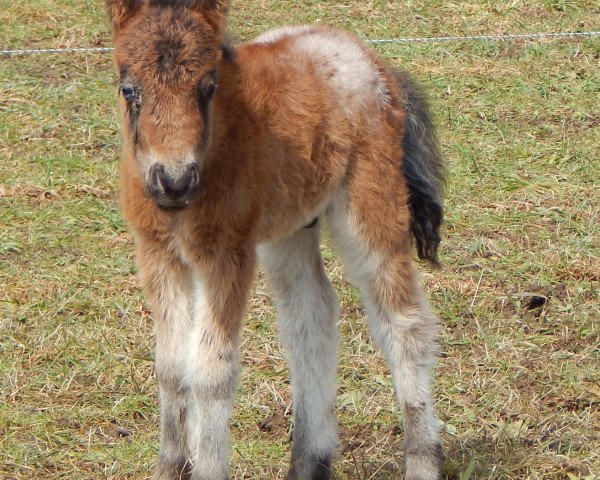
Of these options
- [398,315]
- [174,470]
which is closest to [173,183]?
[174,470]

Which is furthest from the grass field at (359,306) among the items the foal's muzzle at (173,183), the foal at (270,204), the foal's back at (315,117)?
the foal's muzzle at (173,183)

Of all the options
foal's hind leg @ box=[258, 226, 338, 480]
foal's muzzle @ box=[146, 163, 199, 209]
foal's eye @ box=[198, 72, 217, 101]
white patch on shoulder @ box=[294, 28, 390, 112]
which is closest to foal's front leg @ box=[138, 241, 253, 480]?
foal's muzzle @ box=[146, 163, 199, 209]

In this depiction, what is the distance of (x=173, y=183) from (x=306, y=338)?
1630 millimetres

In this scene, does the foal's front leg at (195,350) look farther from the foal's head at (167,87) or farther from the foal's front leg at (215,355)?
the foal's head at (167,87)

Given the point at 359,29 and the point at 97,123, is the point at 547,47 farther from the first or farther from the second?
the point at 97,123

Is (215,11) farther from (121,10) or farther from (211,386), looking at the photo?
(211,386)

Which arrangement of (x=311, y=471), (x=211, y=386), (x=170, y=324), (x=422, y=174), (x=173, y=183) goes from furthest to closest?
(x=422, y=174) → (x=311, y=471) → (x=170, y=324) → (x=211, y=386) → (x=173, y=183)

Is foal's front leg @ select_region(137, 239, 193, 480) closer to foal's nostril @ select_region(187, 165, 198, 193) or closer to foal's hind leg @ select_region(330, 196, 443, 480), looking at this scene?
foal's nostril @ select_region(187, 165, 198, 193)

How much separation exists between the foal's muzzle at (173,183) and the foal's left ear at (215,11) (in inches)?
27.8

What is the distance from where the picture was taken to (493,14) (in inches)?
471

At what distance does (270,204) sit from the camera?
4875mm

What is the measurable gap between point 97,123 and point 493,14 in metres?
4.75

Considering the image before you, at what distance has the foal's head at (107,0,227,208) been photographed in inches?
165

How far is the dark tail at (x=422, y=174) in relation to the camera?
552 centimetres
